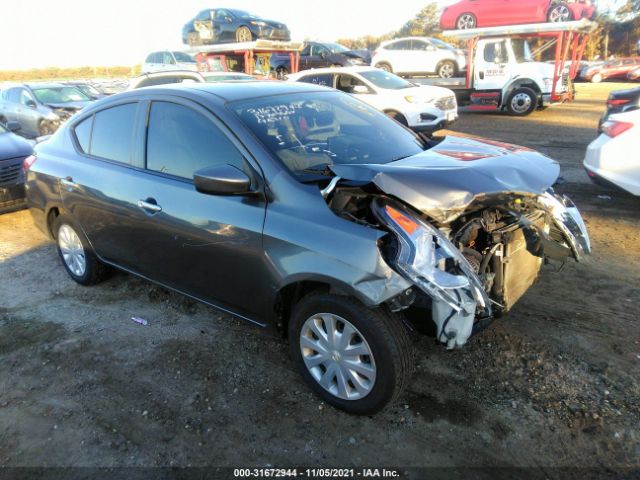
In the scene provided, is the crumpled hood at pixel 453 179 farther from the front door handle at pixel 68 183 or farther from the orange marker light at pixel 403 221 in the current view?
the front door handle at pixel 68 183

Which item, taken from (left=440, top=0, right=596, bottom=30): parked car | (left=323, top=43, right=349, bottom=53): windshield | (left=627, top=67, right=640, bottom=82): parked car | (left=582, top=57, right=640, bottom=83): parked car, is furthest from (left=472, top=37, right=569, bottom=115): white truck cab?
(left=582, top=57, right=640, bottom=83): parked car

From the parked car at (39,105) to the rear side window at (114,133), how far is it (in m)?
9.45

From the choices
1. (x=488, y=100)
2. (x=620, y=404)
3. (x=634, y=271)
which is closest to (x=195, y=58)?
(x=488, y=100)

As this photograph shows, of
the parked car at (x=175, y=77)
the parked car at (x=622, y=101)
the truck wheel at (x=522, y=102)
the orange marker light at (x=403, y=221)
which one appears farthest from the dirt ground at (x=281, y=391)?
the truck wheel at (x=522, y=102)

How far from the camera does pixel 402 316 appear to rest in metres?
2.69

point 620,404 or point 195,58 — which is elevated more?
point 195,58

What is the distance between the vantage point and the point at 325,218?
8.57ft

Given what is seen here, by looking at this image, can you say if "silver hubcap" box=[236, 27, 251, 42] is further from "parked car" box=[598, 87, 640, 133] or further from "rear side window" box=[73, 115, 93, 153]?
"rear side window" box=[73, 115, 93, 153]

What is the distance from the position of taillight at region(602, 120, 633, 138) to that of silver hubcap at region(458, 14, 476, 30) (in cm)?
1100

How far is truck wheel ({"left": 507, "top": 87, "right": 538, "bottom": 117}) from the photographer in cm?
1423

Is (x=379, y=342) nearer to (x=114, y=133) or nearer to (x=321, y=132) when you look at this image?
(x=321, y=132)

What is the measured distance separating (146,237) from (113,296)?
1096 millimetres

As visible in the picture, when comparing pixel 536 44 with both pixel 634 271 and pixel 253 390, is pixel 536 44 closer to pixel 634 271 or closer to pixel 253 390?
pixel 634 271

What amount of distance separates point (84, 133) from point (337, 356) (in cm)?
292
